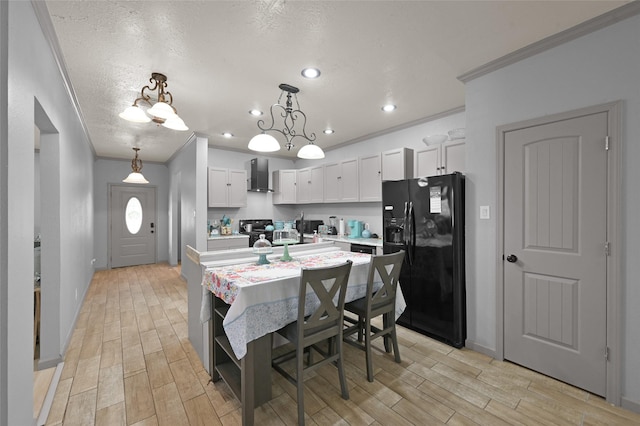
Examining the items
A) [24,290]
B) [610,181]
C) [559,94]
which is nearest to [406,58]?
[559,94]

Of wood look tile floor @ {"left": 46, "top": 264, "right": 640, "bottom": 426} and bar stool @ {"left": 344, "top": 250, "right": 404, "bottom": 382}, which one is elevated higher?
bar stool @ {"left": 344, "top": 250, "right": 404, "bottom": 382}

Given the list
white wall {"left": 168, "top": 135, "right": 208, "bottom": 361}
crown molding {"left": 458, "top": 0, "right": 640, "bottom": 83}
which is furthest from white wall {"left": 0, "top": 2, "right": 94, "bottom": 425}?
crown molding {"left": 458, "top": 0, "right": 640, "bottom": 83}

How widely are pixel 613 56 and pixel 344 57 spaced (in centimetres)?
192

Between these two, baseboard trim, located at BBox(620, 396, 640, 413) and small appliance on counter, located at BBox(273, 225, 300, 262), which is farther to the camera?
small appliance on counter, located at BBox(273, 225, 300, 262)

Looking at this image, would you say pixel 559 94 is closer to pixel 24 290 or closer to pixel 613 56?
pixel 613 56

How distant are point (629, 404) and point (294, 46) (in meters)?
3.51

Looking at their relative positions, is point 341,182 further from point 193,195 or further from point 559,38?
point 559,38

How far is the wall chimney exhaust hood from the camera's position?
5.64 meters

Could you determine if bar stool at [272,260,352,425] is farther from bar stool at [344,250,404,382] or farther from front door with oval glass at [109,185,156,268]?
front door with oval glass at [109,185,156,268]

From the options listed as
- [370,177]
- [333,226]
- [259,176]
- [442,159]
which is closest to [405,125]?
[370,177]

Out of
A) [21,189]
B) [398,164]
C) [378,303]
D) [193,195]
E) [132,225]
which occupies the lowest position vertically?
[378,303]

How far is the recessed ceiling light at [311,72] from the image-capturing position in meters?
2.54

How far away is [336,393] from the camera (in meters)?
2.05

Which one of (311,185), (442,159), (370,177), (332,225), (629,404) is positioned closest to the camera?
(629,404)
